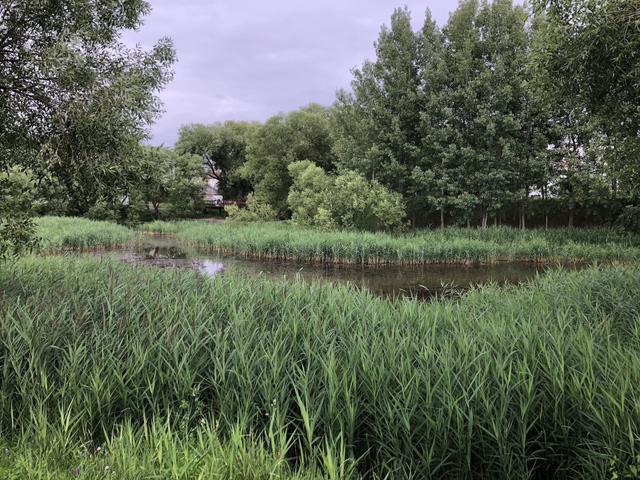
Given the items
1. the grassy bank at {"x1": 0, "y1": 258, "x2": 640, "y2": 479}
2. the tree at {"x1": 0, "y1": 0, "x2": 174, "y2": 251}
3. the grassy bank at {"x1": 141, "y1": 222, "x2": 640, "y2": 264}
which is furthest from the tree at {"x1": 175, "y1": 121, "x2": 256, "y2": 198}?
the grassy bank at {"x1": 0, "y1": 258, "x2": 640, "y2": 479}

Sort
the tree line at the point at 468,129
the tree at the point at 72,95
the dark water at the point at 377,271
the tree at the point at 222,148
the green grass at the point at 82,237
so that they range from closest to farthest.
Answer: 1. the tree at the point at 72,95
2. the dark water at the point at 377,271
3. the green grass at the point at 82,237
4. the tree line at the point at 468,129
5. the tree at the point at 222,148

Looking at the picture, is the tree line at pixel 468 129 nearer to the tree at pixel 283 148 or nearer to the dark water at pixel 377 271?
the dark water at pixel 377 271

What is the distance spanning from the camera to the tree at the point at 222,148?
150ft

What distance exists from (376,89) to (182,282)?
65.8 ft

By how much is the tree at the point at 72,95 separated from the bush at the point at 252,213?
25.6 meters

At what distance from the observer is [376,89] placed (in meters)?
24.4

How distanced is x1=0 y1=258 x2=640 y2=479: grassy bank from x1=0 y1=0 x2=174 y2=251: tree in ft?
5.39

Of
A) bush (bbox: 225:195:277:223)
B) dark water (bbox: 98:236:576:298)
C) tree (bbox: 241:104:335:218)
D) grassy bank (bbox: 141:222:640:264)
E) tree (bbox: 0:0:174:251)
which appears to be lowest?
dark water (bbox: 98:236:576:298)

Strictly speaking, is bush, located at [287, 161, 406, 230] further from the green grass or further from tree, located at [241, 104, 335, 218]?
tree, located at [241, 104, 335, 218]

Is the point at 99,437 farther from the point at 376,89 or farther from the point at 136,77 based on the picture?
the point at 376,89

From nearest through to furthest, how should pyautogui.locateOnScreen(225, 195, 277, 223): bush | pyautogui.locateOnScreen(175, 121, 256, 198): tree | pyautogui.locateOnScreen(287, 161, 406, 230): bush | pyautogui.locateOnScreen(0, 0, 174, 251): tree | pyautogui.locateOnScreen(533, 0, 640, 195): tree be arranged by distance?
pyautogui.locateOnScreen(0, 0, 174, 251): tree < pyautogui.locateOnScreen(533, 0, 640, 195): tree < pyautogui.locateOnScreen(287, 161, 406, 230): bush < pyautogui.locateOnScreen(225, 195, 277, 223): bush < pyautogui.locateOnScreen(175, 121, 256, 198): tree

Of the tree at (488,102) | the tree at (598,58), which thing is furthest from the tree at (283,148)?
the tree at (598,58)

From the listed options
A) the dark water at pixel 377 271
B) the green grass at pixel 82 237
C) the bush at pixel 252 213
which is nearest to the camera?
the dark water at pixel 377 271

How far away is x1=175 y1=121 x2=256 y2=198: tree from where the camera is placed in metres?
45.7
